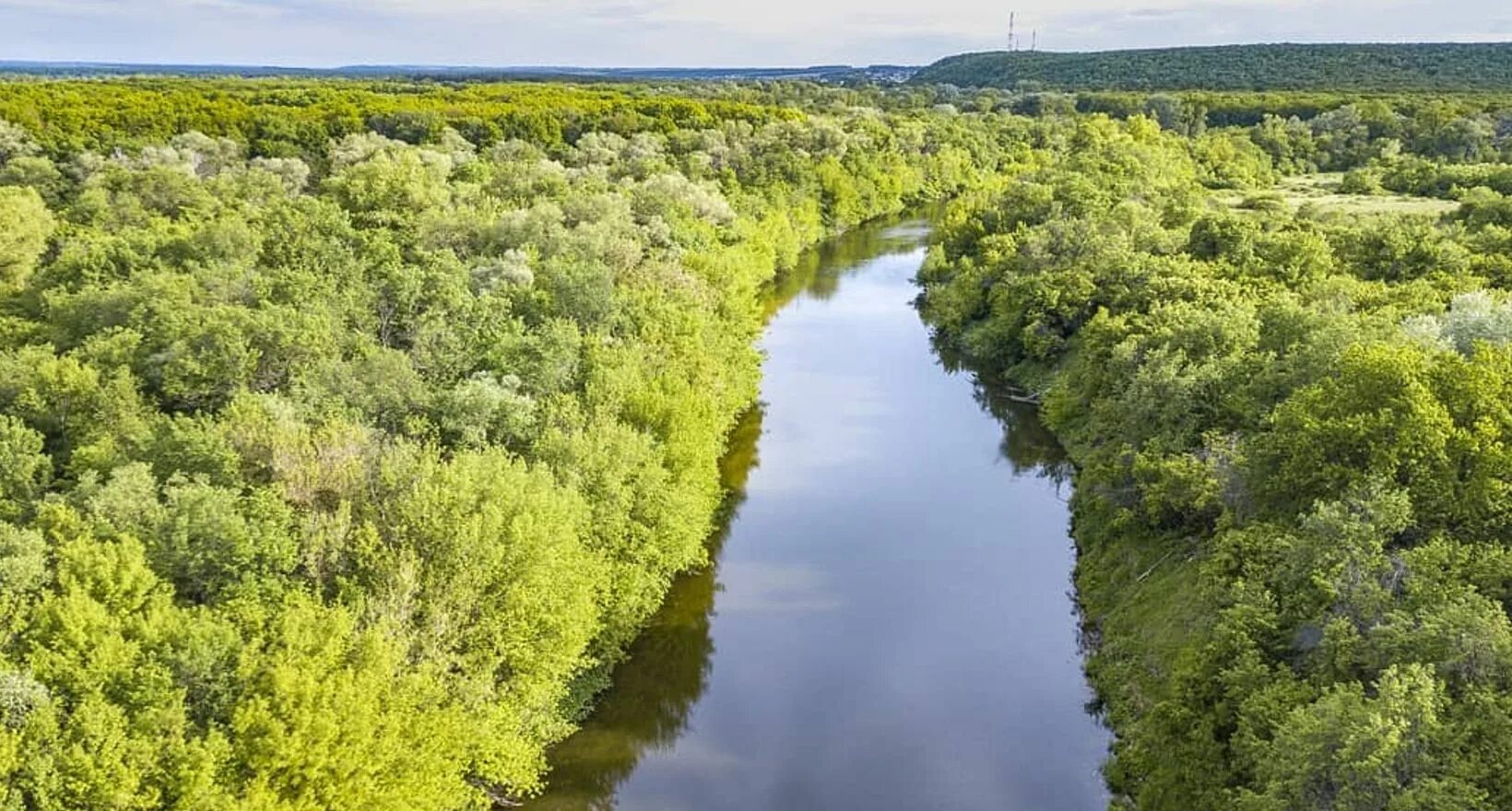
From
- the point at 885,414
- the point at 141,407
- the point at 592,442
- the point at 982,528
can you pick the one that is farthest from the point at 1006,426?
the point at 141,407

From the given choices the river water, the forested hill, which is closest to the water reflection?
the river water

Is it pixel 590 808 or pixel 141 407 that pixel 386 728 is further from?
pixel 141 407

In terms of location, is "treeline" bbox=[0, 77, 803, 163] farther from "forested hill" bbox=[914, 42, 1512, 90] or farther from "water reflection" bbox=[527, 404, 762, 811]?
"forested hill" bbox=[914, 42, 1512, 90]

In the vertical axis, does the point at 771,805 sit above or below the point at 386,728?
below

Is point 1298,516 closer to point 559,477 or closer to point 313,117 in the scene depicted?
point 559,477

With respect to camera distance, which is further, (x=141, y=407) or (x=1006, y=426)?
(x=1006, y=426)

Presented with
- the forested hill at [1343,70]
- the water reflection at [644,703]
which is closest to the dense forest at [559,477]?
the water reflection at [644,703]

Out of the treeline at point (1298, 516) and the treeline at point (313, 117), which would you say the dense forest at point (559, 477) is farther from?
the treeline at point (313, 117)
